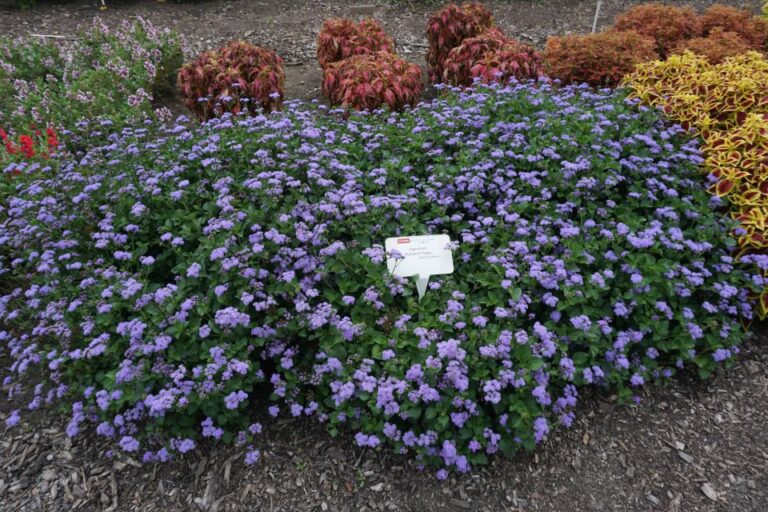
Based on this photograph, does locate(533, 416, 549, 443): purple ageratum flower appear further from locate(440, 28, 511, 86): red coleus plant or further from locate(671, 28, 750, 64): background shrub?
locate(671, 28, 750, 64): background shrub

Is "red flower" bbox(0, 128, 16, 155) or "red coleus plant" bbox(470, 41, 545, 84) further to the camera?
"red coleus plant" bbox(470, 41, 545, 84)

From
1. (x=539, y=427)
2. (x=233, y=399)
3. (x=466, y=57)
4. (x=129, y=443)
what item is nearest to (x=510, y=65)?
(x=466, y=57)

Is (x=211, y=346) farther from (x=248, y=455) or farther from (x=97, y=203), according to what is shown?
(x=97, y=203)

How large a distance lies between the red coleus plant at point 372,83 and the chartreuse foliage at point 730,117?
1.99 meters

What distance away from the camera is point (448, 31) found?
6043 mm

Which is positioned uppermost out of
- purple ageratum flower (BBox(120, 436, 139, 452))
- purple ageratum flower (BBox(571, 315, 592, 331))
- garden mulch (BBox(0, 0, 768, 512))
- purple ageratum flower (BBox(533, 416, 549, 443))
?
purple ageratum flower (BBox(571, 315, 592, 331))

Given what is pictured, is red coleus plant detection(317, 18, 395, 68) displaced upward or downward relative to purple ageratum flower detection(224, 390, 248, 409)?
upward

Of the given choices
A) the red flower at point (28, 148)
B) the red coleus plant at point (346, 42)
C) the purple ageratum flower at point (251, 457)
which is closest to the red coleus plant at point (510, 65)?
the red coleus plant at point (346, 42)

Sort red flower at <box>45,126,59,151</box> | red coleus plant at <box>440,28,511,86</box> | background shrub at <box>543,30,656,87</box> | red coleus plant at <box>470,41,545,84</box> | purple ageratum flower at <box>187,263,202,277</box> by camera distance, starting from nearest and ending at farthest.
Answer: purple ageratum flower at <box>187,263,202,277</box> → red flower at <box>45,126,59,151</box> → background shrub at <box>543,30,656,87</box> → red coleus plant at <box>470,41,545,84</box> → red coleus plant at <box>440,28,511,86</box>

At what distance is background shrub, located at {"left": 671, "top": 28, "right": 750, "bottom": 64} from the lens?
5.10 metres

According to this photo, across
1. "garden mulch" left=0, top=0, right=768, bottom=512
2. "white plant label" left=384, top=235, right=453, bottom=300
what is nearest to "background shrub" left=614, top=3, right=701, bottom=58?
"garden mulch" left=0, top=0, right=768, bottom=512

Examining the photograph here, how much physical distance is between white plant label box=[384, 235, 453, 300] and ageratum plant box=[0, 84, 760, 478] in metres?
0.07

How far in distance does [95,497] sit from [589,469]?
2.45 m

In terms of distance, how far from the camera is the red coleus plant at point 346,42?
233 inches
